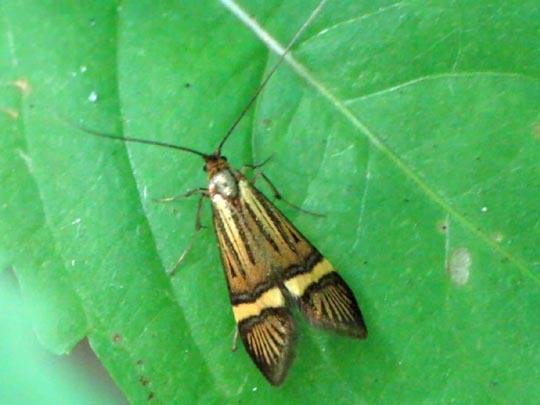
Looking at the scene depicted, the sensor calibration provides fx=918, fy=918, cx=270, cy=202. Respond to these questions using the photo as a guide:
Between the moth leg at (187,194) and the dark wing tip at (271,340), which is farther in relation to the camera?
the moth leg at (187,194)

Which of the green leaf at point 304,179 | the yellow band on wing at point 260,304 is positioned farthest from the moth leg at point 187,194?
the yellow band on wing at point 260,304

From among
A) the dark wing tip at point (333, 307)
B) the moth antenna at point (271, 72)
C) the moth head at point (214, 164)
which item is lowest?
the dark wing tip at point (333, 307)

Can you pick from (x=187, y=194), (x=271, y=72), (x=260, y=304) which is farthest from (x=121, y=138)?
(x=260, y=304)

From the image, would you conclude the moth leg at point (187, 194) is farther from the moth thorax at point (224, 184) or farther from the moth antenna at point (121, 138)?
the moth antenna at point (121, 138)

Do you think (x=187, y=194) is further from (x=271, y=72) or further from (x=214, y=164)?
(x=271, y=72)

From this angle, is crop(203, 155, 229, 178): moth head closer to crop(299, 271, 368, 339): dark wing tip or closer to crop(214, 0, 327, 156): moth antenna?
crop(214, 0, 327, 156): moth antenna

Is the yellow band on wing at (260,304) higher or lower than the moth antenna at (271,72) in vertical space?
lower

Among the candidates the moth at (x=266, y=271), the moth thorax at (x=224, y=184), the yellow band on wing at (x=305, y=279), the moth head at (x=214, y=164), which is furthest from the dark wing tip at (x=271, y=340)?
the moth head at (x=214, y=164)

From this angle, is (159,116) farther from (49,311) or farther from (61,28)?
(49,311)
